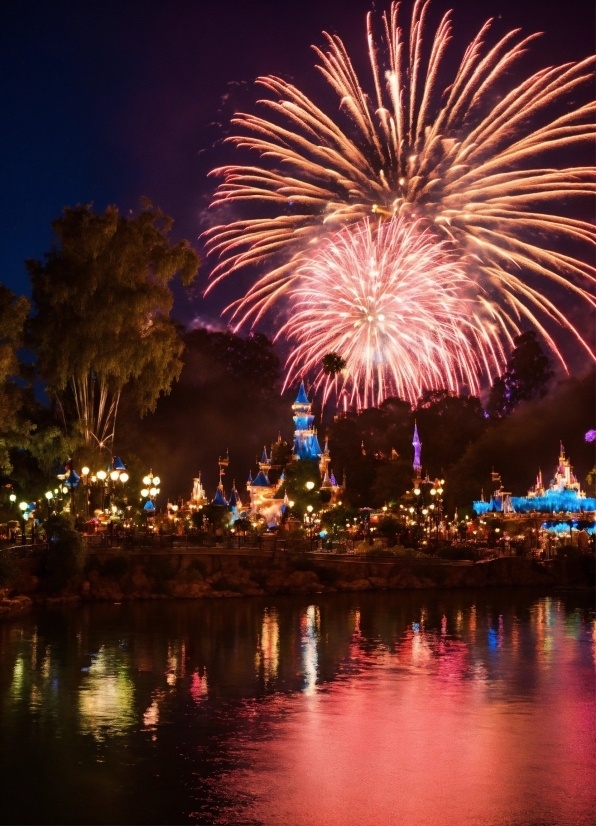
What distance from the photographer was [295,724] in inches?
611

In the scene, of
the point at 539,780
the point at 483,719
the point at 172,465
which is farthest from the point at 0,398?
the point at 172,465

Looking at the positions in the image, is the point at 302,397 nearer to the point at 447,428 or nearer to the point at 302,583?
the point at 447,428

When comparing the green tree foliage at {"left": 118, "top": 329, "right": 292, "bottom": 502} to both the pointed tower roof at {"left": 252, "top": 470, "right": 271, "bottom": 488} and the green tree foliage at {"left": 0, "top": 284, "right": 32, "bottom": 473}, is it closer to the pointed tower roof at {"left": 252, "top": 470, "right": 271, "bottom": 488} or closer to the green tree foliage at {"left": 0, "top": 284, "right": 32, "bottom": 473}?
the pointed tower roof at {"left": 252, "top": 470, "right": 271, "bottom": 488}

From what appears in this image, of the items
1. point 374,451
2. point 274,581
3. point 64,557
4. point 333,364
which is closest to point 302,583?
point 274,581

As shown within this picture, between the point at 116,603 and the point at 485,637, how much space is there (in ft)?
45.7

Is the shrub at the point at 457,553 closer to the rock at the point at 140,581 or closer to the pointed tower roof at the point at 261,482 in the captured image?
the rock at the point at 140,581

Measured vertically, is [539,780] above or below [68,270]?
below

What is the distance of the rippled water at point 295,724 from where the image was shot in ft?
38.2

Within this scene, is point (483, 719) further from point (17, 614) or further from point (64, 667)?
point (17, 614)

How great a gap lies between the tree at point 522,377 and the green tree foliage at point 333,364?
19.1 meters

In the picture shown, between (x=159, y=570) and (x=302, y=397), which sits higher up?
(x=302, y=397)

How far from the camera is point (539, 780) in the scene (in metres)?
12.4

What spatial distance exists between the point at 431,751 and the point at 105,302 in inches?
1111

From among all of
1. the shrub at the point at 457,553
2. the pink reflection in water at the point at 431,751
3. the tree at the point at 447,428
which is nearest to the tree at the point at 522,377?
the tree at the point at 447,428
